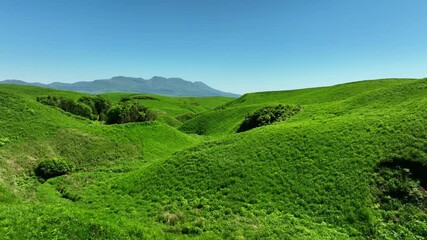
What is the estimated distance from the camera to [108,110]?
77.1m

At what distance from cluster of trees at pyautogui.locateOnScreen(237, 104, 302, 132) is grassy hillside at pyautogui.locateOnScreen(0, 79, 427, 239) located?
12882mm

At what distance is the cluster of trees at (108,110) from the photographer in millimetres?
68625

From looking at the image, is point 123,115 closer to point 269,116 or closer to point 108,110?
point 108,110

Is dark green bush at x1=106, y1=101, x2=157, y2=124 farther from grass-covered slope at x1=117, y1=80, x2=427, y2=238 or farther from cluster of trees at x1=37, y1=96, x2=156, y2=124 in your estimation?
grass-covered slope at x1=117, y1=80, x2=427, y2=238

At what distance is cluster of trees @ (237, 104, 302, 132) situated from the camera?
58381mm

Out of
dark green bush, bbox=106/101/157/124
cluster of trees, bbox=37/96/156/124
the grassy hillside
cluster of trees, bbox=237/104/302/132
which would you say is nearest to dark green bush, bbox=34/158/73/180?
the grassy hillside

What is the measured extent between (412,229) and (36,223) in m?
27.2

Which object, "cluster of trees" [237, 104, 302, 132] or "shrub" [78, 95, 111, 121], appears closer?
"cluster of trees" [237, 104, 302, 132]

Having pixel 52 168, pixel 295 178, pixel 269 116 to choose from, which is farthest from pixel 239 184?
pixel 269 116

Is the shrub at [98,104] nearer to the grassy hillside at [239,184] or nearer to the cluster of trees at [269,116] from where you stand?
the grassy hillside at [239,184]

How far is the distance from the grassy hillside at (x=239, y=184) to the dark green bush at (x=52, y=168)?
116 cm

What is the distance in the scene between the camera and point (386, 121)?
115 feet

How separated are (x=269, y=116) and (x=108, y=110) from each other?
4530 centimetres

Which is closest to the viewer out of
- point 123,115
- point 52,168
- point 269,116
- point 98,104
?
point 52,168
